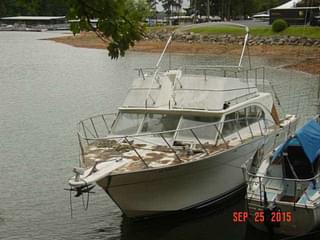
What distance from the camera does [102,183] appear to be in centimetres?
1316

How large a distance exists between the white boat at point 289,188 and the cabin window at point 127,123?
11.0 feet

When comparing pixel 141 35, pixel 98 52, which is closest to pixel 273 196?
pixel 141 35

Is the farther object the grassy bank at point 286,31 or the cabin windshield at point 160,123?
the grassy bank at point 286,31

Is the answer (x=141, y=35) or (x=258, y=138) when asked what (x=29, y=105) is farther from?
(x=141, y=35)

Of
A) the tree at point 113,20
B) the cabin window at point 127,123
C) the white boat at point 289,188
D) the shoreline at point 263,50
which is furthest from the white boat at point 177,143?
the shoreline at point 263,50

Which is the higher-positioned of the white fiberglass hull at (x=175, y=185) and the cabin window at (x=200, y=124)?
the cabin window at (x=200, y=124)

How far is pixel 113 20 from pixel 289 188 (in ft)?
29.4

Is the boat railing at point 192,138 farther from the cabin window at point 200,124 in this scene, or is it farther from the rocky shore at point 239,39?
the rocky shore at point 239,39

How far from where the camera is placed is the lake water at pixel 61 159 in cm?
1423

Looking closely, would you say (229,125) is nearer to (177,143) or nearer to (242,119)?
(242,119)

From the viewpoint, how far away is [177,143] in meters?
15.1

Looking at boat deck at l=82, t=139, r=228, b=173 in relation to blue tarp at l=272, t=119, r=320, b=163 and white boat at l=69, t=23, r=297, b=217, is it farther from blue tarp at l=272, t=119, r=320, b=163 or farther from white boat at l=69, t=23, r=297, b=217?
blue tarp at l=272, t=119, r=320, b=163

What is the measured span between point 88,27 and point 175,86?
10819 mm

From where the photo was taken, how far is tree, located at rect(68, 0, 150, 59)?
5.79 metres
